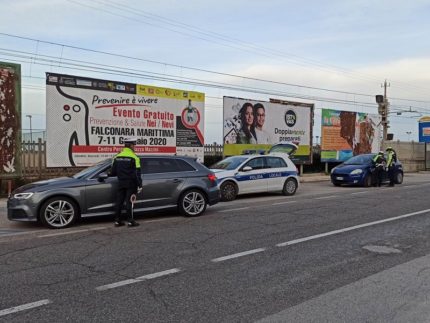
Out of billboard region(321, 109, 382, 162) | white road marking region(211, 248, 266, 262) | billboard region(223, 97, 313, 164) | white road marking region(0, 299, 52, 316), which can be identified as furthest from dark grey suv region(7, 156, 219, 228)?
billboard region(321, 109, 382, 162)

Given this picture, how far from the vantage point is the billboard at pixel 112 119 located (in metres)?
16.4

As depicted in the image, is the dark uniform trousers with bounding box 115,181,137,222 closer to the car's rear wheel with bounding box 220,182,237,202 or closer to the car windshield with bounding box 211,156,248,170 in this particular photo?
the car's rear wheel with bounding box 220,182,237,202

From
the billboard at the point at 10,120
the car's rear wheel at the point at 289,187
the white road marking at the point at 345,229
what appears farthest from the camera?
the car's rear wheel at the point at 289,187

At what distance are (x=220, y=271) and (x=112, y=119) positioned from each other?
1281 cm

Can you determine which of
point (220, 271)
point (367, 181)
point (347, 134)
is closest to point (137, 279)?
point (220, 271)

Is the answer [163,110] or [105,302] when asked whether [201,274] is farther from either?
Result: [163,110]

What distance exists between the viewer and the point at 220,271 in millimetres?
5895

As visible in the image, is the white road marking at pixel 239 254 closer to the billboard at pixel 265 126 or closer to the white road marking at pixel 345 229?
the white road marking at pixel 345 229

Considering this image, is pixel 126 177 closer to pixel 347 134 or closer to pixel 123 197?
pixel 123 197

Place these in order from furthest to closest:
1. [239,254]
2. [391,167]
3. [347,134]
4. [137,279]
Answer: [347,134]
[391,167]
[239,254]
[137,279]

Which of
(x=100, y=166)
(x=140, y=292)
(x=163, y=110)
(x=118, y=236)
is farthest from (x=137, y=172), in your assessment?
(x=163, y=110)

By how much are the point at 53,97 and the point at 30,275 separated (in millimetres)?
11630

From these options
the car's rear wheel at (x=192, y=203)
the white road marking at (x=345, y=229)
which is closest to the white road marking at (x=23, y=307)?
the white road marking at (x=345, y=229)

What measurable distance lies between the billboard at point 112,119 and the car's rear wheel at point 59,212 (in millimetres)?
7655
